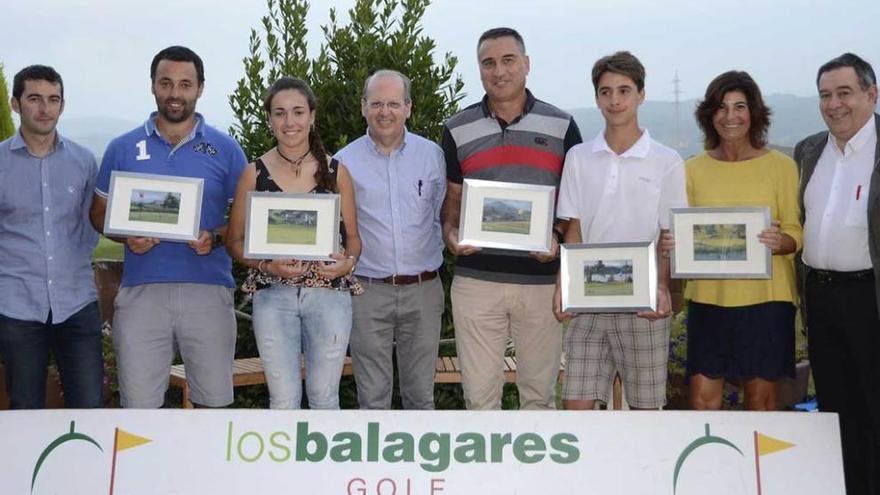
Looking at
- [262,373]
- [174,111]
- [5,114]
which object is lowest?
[262,373]

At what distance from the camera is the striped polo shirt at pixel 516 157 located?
16.3ft

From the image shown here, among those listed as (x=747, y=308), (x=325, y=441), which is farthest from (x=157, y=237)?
(x=747, y=308)

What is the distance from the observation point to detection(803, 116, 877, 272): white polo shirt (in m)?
4.43

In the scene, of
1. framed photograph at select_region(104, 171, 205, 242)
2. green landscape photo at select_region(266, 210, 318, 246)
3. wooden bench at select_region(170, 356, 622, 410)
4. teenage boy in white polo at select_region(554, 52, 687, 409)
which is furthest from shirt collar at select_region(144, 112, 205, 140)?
teenage boy in white polo at select_region(554, 52, 687, 409)

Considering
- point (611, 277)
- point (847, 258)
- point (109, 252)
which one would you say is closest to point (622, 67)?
point (611, 277)

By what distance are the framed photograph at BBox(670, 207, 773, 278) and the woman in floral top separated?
5.43 ft

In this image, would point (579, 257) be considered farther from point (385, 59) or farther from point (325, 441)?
point (385, 59)

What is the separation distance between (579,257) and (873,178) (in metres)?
1.44

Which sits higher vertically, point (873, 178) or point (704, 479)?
point (873, 178)

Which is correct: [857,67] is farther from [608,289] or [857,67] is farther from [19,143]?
[19,143]

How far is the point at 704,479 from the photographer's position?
391 cm

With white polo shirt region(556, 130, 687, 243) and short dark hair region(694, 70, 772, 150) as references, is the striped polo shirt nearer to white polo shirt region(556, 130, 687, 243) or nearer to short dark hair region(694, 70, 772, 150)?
white polo shirt region(556, 130, 687, 243)

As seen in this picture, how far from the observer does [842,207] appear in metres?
4.49

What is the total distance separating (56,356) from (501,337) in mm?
2387
